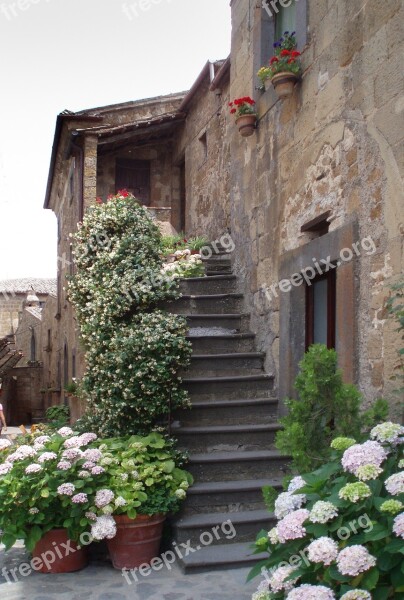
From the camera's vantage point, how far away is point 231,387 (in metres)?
6.36

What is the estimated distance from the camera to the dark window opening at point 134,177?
539 inches

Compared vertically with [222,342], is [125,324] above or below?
above

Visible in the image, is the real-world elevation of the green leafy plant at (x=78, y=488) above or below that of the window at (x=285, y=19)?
below

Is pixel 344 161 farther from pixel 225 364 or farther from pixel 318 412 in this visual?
pixel 225 364

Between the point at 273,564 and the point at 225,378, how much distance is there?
3527mm

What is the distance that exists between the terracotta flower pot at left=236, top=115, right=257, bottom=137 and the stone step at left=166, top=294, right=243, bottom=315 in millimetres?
1836

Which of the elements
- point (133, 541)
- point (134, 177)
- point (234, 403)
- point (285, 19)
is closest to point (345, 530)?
point (133, 541)

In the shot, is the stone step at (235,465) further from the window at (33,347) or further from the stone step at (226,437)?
the window at (33,347)

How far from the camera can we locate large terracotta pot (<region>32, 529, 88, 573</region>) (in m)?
4.73

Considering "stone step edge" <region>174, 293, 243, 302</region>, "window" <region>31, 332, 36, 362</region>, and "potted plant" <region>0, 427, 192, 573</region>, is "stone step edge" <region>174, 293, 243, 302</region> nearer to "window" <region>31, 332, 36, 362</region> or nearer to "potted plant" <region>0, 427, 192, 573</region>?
"potted plant" <region>0, 427, 192, 573</region>

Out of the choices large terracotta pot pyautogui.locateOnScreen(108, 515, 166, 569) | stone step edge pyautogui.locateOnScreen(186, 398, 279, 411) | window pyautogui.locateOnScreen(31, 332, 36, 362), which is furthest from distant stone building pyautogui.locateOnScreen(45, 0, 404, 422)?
window pyautogui.locateOnScreen(31, 332, 36, 362)

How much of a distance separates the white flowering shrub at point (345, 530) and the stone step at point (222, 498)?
2148 millimetres

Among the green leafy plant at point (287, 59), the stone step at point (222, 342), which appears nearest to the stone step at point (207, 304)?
the stone step at point (222, 342)

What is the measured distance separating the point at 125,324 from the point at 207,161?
581 centimetres
